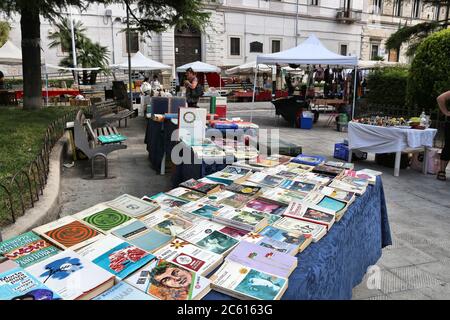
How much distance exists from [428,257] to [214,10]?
3057 centimetres

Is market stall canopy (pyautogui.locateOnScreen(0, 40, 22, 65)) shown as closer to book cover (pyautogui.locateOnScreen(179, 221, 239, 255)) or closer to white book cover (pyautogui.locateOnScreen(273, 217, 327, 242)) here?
book cover (pyautogui.locateOnScreen(179, 221, 239, 255))

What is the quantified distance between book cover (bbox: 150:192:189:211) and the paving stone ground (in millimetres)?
1627

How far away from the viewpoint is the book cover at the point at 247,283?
152 centimetres

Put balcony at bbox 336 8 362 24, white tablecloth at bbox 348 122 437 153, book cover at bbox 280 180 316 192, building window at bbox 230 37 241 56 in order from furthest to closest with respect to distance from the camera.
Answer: balcony at bbox 336 8 362 24
building window at bbox 230 37 241 56
white tablecloth at bbox 348 122 437 153
book cover at bbox 280 180 316 192

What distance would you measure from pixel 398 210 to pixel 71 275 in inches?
181

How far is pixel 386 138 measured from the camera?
677 centimetres

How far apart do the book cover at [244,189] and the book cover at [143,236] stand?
89 cm

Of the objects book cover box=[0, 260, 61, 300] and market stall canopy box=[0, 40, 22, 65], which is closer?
book cover box=[0, 260, 61, 300]

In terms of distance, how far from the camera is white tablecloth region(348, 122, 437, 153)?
6.56 metres

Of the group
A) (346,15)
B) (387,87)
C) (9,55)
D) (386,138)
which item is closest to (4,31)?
(9,55)

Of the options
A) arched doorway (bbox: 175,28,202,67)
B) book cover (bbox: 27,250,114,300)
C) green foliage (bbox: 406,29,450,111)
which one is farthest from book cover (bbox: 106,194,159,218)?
arched doorway (bbox: 175,28,202,67)
